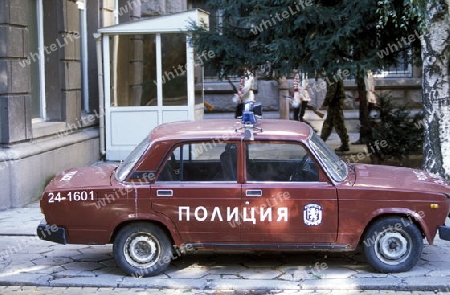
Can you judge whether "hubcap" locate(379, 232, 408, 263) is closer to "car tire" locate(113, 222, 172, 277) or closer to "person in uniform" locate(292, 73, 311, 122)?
"car tire" locate(113, 222, 172, 277)

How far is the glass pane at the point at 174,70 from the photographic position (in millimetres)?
14727

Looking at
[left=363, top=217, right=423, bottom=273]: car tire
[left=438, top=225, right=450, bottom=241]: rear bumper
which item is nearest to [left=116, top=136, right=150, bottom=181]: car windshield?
[left=363, top=217, right=423, bottom=273]: car tire

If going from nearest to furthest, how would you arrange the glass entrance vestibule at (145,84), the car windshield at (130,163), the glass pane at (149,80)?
the car windshield at (130,163), the glass entrance vestibule at (145,84), the glass pane at (149,80)

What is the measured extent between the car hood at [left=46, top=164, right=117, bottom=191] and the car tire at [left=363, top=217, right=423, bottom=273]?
8.82ft

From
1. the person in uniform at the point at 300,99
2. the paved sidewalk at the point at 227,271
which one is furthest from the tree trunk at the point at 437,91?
the person in uniform at the point at 300,99

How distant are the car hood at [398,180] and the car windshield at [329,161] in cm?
16

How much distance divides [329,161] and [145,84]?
770 centimetres

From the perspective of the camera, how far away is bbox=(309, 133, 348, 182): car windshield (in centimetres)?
763

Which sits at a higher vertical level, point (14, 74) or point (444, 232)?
point (14, 74)

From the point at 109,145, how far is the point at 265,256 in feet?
22.7

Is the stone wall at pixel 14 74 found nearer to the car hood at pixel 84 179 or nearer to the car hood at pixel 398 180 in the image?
the car hood at pixel 84 179

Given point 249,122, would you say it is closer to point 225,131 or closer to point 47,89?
point 225,131

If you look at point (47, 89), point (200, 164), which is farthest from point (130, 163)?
point (47, 89)

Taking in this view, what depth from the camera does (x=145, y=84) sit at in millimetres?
14953
